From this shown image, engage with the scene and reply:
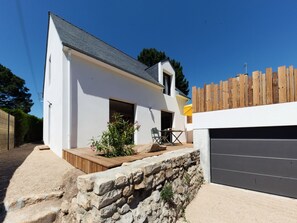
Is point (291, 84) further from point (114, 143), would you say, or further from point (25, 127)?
point (25, 127)

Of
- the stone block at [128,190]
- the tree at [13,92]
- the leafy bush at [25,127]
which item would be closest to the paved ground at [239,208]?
the stone block at [128,190]

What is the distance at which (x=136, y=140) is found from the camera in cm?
827

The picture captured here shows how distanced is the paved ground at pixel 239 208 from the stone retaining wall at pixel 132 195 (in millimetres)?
489

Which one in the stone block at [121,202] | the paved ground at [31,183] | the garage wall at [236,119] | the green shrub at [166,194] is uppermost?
the garage wall at [236,119]

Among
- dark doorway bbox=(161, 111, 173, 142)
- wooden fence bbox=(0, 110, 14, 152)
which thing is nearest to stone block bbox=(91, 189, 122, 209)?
wooden fence bbox=(0, 110, 14, 152)

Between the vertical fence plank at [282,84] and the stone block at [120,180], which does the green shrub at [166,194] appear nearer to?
the stone block at [120,180]

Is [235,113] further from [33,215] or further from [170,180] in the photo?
[33,215]

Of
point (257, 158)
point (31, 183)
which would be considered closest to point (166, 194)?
point (31, 183)

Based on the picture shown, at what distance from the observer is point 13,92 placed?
28.8 metres

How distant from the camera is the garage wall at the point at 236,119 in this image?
428 centimetres

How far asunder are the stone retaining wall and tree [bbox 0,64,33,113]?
36427mm

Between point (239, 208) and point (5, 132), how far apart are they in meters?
11.4

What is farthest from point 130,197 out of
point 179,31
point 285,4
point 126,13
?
point 179,31

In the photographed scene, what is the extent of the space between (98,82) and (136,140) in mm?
3784
